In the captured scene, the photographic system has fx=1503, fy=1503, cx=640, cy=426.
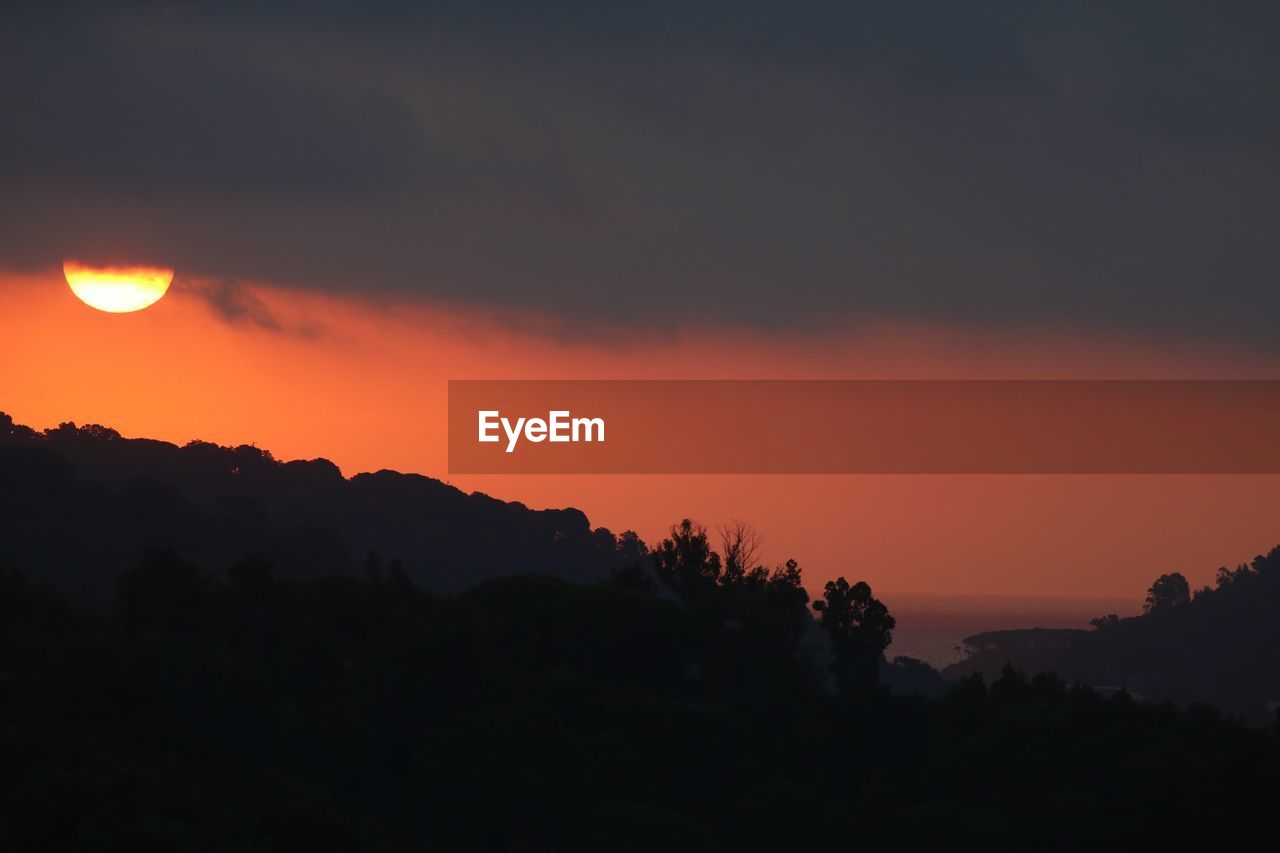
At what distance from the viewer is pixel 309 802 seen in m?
53.6

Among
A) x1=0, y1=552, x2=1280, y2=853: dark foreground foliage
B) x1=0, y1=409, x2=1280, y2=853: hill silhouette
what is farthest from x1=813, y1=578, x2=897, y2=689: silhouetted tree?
x1=0, y1=552, x2=1280, y2=853: dark foreground foliage

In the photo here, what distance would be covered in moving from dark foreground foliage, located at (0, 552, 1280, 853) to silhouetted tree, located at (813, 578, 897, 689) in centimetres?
872

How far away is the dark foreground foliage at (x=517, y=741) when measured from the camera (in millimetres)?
50375

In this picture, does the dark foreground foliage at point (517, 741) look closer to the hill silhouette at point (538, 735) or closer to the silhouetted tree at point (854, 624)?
the hill silhouette at point (538, 735)

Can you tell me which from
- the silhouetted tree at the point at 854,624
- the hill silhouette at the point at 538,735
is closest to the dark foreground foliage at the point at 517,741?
A: the hill silhouette at the point at 538,735

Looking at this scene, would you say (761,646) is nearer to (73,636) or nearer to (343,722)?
(343,722)

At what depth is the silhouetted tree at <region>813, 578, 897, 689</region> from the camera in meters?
92.4

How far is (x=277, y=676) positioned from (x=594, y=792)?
19.1 m

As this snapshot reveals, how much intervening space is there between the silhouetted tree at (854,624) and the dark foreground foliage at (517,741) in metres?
8.72

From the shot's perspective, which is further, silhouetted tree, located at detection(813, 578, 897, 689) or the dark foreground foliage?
silhouetted tree, located at detection(813, 578, 897, 689)

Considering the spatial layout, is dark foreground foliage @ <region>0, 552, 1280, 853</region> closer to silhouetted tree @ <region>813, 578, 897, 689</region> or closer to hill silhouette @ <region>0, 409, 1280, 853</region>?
hill silhouette @ <region>0, 409, 1280, 853</region>

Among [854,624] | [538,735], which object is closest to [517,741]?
[538,735]

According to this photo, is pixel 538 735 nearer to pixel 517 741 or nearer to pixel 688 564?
pixel 517 741

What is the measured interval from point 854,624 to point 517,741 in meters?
37.0
